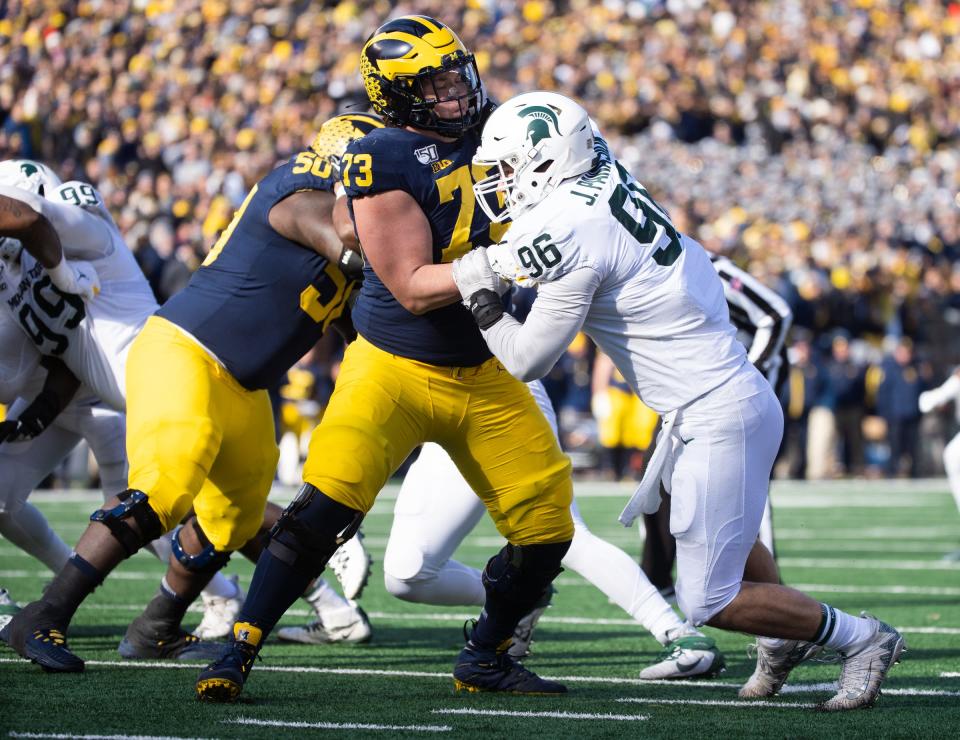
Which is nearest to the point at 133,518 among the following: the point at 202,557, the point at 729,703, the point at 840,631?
the point at 202,557

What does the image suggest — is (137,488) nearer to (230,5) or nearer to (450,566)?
(450,566)

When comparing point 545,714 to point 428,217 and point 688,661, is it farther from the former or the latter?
point 428,217

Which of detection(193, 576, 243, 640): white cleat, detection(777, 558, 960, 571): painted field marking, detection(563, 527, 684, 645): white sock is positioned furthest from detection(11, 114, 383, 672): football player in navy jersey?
detection(777, 558, 960, 571): painted field marking

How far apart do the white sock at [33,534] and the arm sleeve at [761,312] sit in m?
2.93

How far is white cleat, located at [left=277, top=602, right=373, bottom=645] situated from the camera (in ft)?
19.0

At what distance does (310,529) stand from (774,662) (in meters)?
1.40

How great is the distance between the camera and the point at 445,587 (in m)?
5.27

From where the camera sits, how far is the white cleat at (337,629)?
5785 mm

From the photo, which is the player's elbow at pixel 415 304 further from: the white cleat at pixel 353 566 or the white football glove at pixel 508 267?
the white cleat at pixel 353 566

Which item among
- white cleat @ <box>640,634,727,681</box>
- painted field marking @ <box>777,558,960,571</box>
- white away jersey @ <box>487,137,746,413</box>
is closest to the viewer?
white away jersey @ <box>487,137,746,413</box>

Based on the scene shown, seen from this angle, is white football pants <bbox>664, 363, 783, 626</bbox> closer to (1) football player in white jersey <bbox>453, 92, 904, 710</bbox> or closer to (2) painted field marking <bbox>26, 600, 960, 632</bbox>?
(1) football player in white jersey <bbox>453, 92, 904, 710</bbox>

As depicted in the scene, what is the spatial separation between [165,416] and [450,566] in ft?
4.33

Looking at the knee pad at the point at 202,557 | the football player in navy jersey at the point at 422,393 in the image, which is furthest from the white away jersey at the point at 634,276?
the knee pad at the point at 202,557

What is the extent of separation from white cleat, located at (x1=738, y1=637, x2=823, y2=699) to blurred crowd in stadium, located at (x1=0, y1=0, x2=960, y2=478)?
9.67 m
